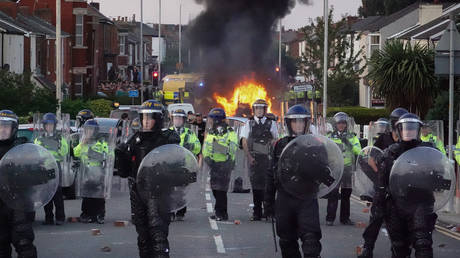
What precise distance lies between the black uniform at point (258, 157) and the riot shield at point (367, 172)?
9.50 ft

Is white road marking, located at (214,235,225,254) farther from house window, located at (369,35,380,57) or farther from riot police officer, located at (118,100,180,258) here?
house window, located at (369,35,380,57)

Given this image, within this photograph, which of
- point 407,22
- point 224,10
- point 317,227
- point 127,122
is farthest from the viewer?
point 407,22

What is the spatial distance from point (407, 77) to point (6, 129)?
25.6 metres

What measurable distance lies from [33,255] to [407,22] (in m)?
50.9

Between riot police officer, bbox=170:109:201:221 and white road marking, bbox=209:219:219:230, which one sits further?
riot police officer, bbox=170:109:201:221

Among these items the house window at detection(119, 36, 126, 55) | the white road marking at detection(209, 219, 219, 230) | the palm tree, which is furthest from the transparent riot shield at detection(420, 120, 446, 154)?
the house window at detection(119, 36, 126, 55)

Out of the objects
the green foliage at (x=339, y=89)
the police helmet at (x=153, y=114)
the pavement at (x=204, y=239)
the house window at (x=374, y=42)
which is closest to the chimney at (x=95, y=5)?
the house window at (x=374, y=42)

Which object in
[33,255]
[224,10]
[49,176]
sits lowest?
[33,255]

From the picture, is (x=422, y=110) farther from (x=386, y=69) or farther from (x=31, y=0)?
(x=31, y=0)

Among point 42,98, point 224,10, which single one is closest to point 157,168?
point 42,98

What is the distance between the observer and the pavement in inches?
457

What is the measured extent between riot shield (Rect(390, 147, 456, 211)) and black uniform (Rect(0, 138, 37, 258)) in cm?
348

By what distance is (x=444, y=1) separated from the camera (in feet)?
195

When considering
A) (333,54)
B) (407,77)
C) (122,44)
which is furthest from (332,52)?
(122,44)
